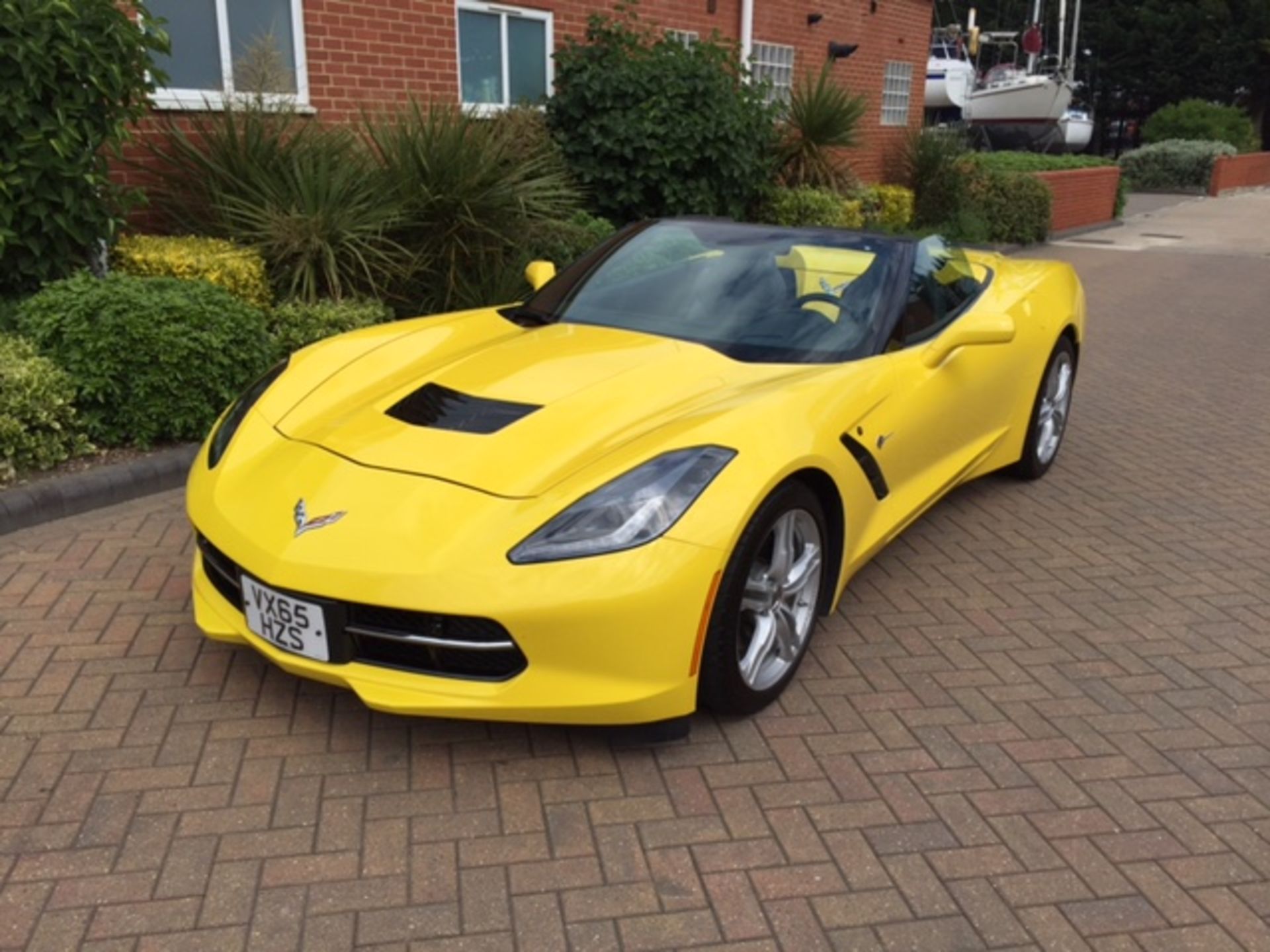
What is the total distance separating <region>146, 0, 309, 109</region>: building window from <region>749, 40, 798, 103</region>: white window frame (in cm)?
673

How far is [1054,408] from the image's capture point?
541cm

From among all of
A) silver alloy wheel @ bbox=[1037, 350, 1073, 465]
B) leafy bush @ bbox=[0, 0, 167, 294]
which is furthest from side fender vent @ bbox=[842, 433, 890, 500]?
leafy bush @ bbox=[0, 0, 167, 294]

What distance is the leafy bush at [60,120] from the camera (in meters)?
5.01

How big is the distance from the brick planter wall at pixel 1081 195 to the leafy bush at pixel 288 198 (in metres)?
12.4

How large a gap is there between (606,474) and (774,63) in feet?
41.6

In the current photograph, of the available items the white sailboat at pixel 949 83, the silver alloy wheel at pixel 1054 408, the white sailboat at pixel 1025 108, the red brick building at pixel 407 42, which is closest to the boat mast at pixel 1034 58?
the white sailboat at pixel 1025 108

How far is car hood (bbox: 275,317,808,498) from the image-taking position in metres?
2.97

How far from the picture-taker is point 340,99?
837cm

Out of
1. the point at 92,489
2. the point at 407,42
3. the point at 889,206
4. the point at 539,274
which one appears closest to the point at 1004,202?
the point at 889,206

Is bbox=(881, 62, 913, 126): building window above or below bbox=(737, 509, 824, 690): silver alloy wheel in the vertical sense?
above

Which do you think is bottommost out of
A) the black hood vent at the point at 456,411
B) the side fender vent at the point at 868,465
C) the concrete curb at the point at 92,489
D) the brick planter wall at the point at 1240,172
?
the concrete curb at the point at 92,489

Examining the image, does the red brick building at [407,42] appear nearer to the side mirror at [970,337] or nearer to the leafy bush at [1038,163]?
the leafy bush at [1038,163]

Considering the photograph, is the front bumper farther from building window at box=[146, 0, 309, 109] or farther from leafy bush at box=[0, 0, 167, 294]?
building window at box=[146, 0, 309, 109]

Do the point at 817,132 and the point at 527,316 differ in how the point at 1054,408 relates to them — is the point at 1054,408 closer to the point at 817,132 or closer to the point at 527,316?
the point at 527,316
